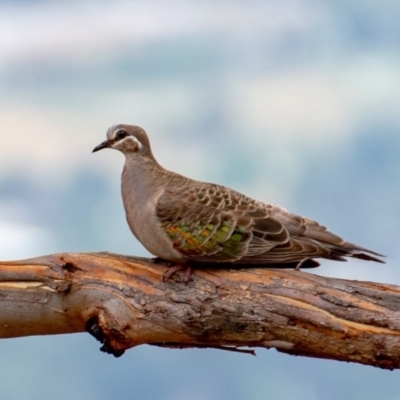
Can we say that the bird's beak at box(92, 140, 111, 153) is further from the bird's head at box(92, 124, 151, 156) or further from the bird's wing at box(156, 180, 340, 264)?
the bird's wing at box(156, 180, 340, 264)

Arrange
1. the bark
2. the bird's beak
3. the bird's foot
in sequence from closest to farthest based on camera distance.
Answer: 1. the bark
2. the bird's foot
3. the bird's beak

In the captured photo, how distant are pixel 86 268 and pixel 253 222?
110 cm

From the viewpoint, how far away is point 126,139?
5.73 meters

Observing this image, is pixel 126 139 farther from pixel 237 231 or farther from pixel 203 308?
pixel 203 308

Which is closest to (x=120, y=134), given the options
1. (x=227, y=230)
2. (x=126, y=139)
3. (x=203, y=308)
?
(x=126, y=139)

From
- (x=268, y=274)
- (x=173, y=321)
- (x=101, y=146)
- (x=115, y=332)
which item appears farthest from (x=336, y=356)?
(x=101, y=146)

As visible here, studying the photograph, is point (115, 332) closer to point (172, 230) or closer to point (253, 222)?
point (172, 230)

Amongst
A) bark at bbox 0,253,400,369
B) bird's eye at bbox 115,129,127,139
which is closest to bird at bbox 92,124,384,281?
bird's eye at bbox 115,129,127,139

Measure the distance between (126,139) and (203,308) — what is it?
4.38 ft

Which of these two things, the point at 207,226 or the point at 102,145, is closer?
the point at 207,226

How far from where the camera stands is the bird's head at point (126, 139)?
18.7 feet

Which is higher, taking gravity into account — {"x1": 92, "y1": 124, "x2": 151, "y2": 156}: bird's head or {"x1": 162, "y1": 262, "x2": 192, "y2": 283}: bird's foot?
{"x1": 92, "y1": 124, "x2": 151, "y2": 156}: bird's head

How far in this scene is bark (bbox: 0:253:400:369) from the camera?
4957mm

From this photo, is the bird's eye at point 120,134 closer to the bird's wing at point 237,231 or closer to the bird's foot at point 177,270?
the bird's wing at point 237,231
